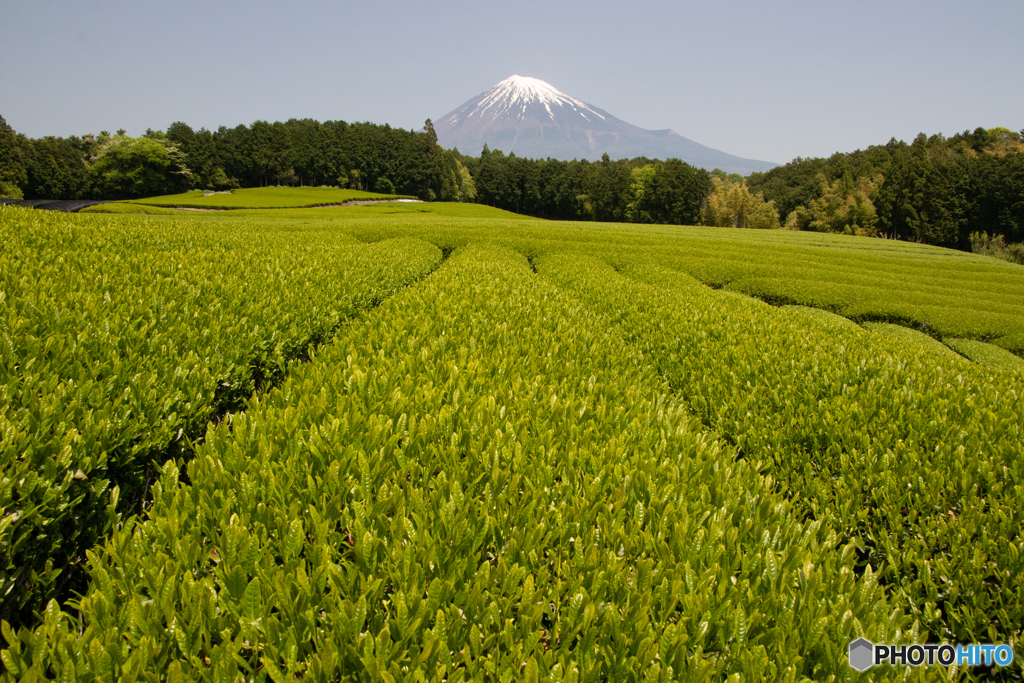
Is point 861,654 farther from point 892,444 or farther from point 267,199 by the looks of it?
point 267,199

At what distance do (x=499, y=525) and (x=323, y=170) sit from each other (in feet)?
319

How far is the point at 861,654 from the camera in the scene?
Answer: 1696 mm

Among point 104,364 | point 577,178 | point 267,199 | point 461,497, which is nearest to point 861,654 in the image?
point 461,497

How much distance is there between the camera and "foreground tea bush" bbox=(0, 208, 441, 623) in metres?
2.25

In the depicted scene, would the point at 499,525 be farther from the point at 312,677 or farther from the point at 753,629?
the point at 753,629

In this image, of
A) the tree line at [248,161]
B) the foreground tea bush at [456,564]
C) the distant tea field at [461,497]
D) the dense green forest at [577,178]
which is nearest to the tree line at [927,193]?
the dense green forest at [577,178]

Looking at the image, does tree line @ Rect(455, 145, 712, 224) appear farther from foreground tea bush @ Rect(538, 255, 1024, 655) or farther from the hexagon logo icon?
the hexagon logo icon

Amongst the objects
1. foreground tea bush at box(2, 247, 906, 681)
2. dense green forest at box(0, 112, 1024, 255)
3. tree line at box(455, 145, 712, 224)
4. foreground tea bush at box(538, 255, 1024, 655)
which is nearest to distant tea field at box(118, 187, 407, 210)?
dense green forest at box(0, 112, 1024, 255)

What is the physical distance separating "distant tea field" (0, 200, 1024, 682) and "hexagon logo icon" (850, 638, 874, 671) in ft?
0.12

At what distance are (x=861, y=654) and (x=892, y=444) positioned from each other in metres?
3.31

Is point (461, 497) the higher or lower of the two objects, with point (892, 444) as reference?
higher

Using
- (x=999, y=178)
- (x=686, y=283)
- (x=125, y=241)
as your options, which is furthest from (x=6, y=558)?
(x=999, y=178)

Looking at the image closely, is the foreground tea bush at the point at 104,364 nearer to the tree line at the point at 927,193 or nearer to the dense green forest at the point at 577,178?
the dense green forest at the point at 577,178

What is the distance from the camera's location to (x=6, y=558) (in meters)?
2.00
